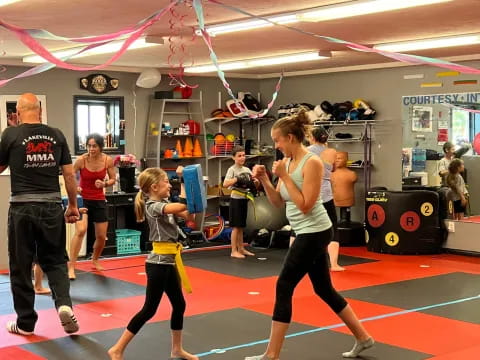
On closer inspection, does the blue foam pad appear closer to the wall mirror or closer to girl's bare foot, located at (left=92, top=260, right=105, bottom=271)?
girl's bare foot, located at (left=92, top=260, right=105, bottom=271)

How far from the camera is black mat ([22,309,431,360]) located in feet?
15.9

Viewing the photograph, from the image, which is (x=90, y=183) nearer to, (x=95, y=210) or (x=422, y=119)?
(x=95, y=210)

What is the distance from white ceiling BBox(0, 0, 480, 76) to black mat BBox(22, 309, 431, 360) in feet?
8.81

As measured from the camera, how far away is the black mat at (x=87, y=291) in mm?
6629

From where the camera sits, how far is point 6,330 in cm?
560

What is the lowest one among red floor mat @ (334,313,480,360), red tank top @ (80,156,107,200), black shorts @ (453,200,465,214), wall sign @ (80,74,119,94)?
red floor mat @ (334,313,480,360)

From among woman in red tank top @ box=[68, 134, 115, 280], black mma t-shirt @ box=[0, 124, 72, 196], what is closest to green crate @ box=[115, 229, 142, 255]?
woman in red tank top @ box=[68, 134, 115, 280]

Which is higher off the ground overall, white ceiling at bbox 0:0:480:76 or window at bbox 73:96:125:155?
white ceiling at bbox 0:0:480:76

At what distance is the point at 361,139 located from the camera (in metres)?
11.1

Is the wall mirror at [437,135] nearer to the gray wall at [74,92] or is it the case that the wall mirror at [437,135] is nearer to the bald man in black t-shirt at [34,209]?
the gray wall at [74,92]

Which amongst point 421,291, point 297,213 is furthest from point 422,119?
point 297,213

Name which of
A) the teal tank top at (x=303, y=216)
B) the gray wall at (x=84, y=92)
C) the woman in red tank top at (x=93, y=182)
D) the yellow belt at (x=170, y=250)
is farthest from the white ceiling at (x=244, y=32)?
the yellow belt at (x=170, y=250)

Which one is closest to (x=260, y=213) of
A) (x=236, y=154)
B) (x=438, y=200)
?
(x=236, y=154)

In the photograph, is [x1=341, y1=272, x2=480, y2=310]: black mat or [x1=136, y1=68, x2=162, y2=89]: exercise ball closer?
[x1=341, y1=272, x2=480, y2=310]: black mat
